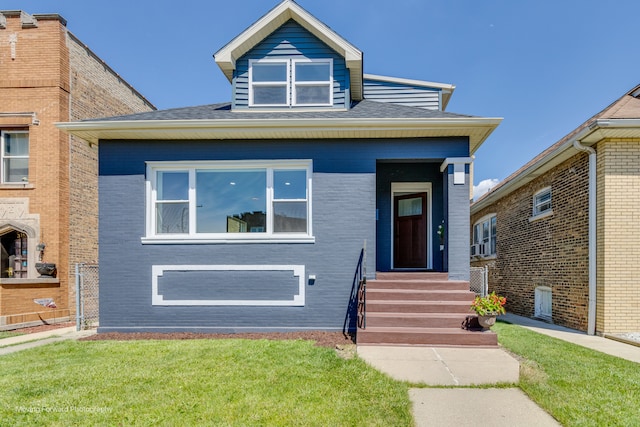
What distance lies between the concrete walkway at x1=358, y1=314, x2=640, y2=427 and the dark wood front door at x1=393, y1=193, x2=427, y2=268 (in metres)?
3.42

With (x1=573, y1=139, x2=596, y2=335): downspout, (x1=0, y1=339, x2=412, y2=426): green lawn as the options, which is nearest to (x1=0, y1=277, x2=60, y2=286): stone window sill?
(x1=0, y1=339, x2=412, y2=426): green lawn

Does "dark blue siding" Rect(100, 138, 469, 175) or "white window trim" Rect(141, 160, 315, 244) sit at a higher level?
"dark blue siding" Rect(100, 138, 469, 175)

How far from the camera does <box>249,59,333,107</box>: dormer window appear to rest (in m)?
7.51

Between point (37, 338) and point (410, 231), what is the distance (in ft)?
27.3

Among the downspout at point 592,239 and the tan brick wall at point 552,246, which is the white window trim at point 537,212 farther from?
the downspout at point 592,239

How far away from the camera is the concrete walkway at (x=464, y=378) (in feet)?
10.5

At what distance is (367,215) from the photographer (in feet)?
22.1

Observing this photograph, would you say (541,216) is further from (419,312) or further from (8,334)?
(8,334)

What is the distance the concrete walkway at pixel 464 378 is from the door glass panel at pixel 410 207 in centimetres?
390

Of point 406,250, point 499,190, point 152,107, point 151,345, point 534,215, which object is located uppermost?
point 152,107

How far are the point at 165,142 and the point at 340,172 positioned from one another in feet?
11.9

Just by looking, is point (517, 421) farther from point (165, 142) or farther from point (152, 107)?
point (152, 107)

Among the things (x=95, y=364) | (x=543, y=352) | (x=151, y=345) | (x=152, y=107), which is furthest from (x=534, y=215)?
(x=152, y=107)

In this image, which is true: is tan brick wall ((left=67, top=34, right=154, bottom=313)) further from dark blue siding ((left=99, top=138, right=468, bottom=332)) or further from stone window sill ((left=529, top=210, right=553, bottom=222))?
stone window sill ((left=529, top=210, right=553, bottom=222))
